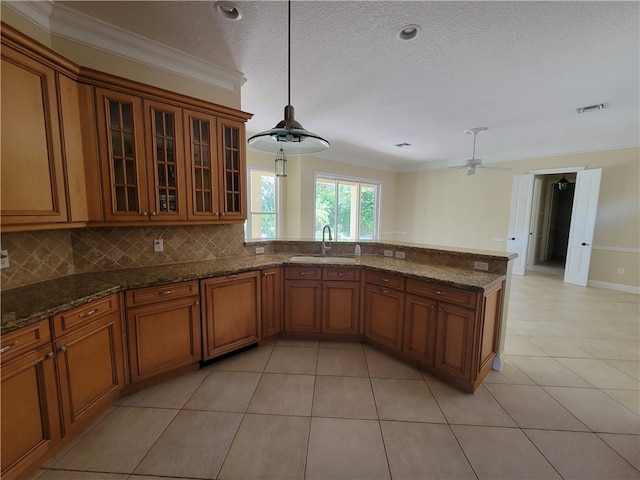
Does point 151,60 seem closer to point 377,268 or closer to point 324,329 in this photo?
point 377,268

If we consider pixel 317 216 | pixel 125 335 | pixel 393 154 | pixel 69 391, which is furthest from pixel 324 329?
pixel 393 154

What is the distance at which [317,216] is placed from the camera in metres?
6.25

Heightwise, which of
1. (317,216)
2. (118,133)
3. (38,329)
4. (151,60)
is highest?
(151,60)

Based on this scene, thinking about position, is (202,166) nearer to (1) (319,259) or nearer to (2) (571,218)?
(1) (319,259)

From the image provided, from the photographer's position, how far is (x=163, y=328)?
209 centimetres

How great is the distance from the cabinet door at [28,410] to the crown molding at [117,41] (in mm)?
2207

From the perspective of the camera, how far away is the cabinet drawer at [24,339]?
1.23 m

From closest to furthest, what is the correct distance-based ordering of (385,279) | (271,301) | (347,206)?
(385,279), (271,301), (347,206)

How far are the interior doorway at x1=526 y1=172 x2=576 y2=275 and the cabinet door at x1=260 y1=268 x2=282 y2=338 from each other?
6.25 meters

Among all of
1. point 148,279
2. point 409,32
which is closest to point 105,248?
point 148,279

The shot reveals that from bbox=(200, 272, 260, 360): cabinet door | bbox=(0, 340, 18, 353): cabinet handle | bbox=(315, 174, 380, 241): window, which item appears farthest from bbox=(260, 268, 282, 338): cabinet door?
bbox=(315, 174, 380, 241): window

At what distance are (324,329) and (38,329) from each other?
2199 mm

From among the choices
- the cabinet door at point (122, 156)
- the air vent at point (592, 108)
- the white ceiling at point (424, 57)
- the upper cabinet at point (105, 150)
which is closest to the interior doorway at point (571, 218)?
the white ceiling at point (424, 57)

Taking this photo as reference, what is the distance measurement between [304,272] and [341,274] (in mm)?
398
